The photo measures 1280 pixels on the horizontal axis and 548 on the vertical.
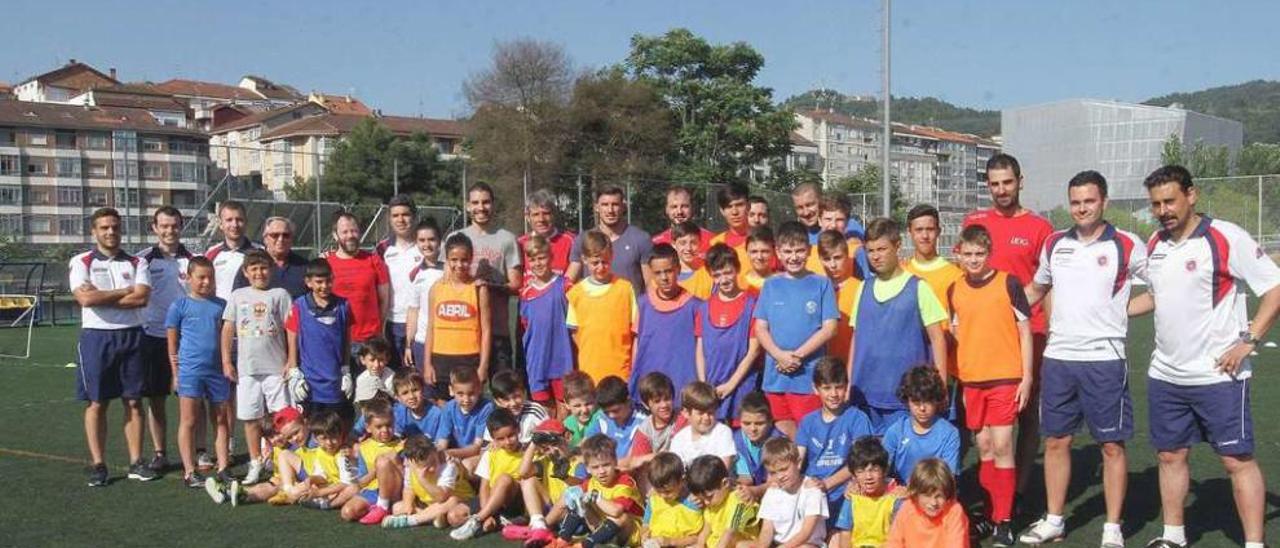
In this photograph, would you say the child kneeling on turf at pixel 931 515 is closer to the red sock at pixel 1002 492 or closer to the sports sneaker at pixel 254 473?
the red sock at pixel 1002 492

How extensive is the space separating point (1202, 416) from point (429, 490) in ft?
12.5

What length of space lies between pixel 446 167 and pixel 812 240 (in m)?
44.3

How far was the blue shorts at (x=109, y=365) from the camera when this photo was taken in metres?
6.91

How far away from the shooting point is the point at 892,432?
525 cm

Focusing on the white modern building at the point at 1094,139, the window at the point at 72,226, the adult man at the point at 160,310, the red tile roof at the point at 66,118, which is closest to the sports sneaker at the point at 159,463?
the adult man at the point at 160,310

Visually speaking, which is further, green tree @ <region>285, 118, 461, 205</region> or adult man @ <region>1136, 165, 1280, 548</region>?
green tree @ <region>285, 118, 461, 205</region>

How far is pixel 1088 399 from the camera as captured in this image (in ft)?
16.8

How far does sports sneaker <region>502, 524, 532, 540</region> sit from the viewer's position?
5555mm

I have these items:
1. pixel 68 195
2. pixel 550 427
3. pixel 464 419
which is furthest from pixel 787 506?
pixel 68 195

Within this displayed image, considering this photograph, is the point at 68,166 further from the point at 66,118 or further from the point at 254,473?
the point at 254,473

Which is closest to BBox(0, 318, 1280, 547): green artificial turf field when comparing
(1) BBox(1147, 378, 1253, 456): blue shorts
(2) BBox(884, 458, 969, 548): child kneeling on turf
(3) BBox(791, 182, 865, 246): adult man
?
(1) BBox(1147, 378, 1253, 456): blue shorts

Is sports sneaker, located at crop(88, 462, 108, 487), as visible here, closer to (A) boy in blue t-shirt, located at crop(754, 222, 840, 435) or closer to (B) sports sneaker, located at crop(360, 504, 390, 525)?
(B) sports sneaker, located at crop(360, 504, 390, 525)

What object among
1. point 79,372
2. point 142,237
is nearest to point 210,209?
point 142,237

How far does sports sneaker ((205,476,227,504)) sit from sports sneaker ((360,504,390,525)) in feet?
3.15
